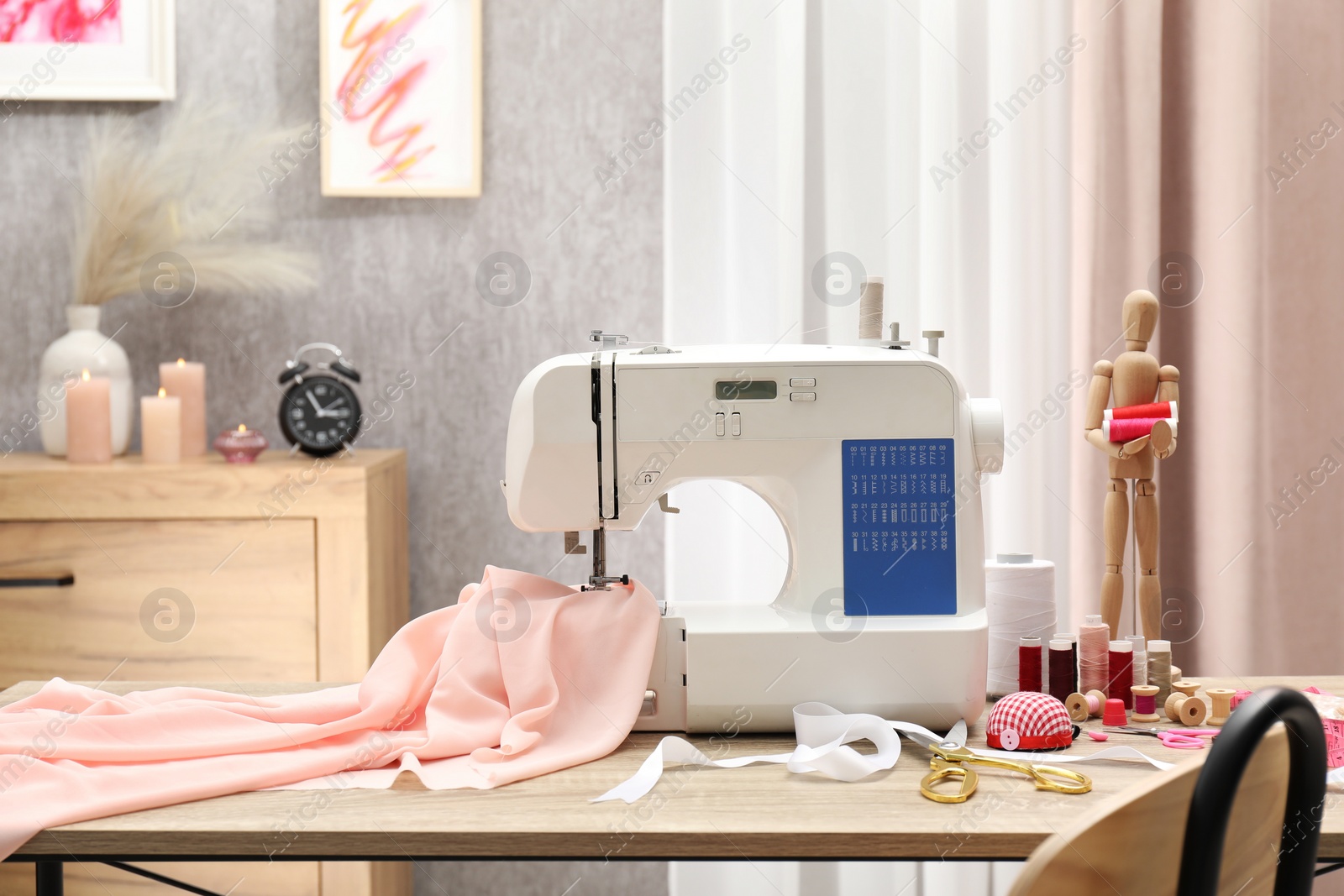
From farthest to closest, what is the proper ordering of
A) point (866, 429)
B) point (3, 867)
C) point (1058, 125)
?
point (1058, 125) → point (3, 867) → point (866, 429)

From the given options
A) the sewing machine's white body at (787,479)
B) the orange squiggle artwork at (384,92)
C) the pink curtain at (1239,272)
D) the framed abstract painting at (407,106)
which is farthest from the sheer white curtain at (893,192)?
the sewing machine's white body at (787,479)

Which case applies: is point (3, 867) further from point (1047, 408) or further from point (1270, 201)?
point (1270, 201)

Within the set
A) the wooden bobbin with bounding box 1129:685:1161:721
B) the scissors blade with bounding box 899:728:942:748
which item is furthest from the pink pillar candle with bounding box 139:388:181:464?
the wooden bobbin with bounding box 1129:685:1161:721

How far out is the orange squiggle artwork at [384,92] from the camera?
236cm

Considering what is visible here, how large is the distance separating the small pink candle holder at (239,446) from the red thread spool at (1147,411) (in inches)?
62.7

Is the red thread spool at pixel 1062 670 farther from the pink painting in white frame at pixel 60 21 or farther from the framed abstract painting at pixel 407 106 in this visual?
the pink painting in white frame at pixel 60 21

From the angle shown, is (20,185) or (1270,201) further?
(20,185)

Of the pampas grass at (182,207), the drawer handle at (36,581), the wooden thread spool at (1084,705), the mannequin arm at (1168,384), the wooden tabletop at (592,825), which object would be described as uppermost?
the pampas grass at (182,207)

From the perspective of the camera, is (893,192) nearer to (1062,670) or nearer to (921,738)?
(1062,670)

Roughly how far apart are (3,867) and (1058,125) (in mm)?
2672

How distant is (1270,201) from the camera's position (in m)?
2.20

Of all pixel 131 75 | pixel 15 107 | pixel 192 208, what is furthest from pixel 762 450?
pixel 15 107

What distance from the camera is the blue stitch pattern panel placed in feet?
4.31

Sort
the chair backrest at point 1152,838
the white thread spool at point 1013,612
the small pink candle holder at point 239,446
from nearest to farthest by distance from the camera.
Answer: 1. the chair backrest at point 1152,838
2. the white thread spool at point 1013,612
3. the small pink candle holder at point 239,446
